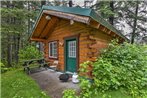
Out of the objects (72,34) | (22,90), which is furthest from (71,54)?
(22,90)

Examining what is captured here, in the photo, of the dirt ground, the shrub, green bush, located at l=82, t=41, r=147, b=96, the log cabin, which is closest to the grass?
the dirt ground

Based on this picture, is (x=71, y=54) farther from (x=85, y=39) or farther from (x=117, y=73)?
(x=117, y=73)

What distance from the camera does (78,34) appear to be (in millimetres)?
7613

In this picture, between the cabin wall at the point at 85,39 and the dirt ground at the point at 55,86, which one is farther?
the cabin wall at the point at 85,39

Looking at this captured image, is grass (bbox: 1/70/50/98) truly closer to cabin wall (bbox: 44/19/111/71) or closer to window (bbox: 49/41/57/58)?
cabin wall (bbox: 44/19/111/71)

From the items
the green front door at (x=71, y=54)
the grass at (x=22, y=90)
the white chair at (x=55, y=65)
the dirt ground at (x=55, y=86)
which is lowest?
the grass at (x=22, y=90)

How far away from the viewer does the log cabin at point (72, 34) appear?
6.41 m

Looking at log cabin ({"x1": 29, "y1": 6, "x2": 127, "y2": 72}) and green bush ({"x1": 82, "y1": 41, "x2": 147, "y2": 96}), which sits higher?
log cabin ({"x1": 29, "y1": 6, "x2": 127, "y2": 72})

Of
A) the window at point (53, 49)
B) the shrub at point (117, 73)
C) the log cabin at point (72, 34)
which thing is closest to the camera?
the shrub at point (117, 73)

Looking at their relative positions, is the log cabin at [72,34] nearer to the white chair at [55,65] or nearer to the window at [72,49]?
the window at [72,49]

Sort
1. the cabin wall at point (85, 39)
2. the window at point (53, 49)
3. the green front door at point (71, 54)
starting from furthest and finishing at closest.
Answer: the window at point (53, 49), the green front door at point (71, 54), the cabin wall at point (85, 39)

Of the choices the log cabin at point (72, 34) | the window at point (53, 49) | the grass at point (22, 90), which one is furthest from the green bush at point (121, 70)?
the window at point (53, 49)

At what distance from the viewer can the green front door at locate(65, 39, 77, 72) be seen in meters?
8.12

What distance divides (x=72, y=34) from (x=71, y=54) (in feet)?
3.46
